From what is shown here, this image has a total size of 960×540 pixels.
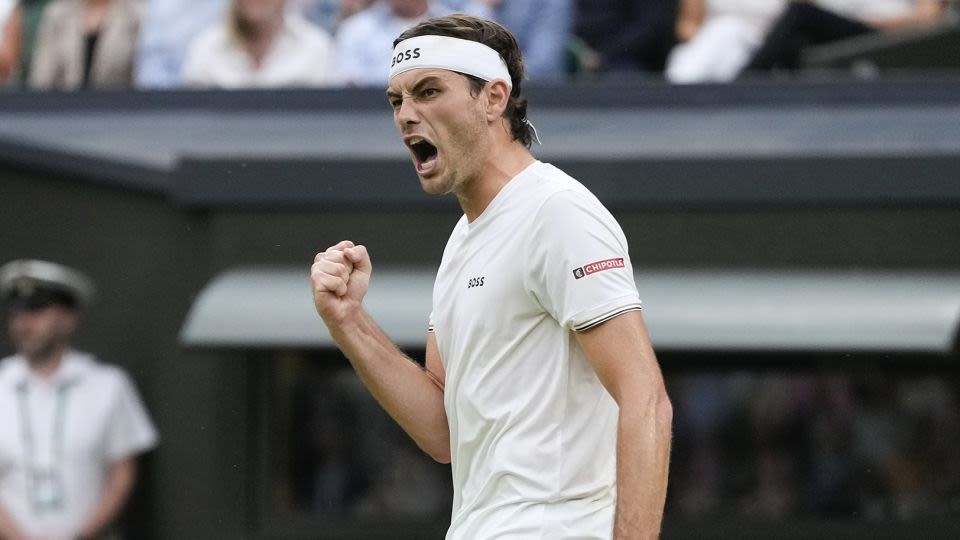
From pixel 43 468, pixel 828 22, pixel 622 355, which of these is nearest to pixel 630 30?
pixel 828 22

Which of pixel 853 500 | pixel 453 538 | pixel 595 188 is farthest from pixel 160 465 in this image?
pixel 453 538

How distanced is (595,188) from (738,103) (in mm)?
1095

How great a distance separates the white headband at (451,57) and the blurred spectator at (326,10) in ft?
16.8

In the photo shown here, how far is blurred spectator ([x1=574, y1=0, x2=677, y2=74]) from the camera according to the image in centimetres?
820

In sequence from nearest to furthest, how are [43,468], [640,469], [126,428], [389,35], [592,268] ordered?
[640,469] → [592,268] → [43,468] → [126,428] → [389,35]

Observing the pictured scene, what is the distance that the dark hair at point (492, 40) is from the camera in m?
3.27

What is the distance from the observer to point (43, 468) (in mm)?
7266

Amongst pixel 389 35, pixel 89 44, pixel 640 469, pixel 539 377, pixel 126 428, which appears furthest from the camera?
pixel 89 44

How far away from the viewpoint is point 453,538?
3240mm

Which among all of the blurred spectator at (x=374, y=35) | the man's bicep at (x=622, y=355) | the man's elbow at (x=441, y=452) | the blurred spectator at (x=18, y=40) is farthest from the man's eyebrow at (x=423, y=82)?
the blurred spectator at (x=18, y=40)

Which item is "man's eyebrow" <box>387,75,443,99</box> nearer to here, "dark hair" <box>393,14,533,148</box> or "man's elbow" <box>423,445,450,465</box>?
"dark hair" <box>393,14,533,148</box>

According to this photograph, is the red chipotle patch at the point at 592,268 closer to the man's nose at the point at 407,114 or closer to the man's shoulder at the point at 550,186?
the man's shoulder at the point at 550,186

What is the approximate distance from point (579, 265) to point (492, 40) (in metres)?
0.55

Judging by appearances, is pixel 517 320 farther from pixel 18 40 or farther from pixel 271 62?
pixel 18 40
